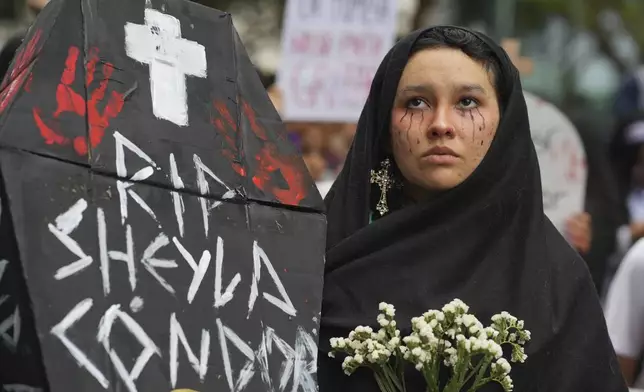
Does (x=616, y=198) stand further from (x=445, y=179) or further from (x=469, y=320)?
(x=469, y=320)

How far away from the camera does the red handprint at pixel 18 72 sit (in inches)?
85.5

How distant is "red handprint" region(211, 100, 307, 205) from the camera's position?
2512mm

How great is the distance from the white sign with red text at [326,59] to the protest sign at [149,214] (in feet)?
11.0

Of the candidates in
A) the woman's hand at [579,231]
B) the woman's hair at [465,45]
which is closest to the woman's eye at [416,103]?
the woman's hair at [465,45]

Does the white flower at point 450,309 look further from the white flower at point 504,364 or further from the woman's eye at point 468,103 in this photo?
the woman's eye at point 468,103

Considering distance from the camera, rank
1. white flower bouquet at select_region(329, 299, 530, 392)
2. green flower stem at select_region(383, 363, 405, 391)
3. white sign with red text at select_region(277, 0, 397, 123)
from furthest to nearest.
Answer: white sign with red text at select_region(277, 0, 397, 123), green flower stem at select_region(383, 363, 405, 391), white flower bouquet at select_region(329, 299, 530, 392)

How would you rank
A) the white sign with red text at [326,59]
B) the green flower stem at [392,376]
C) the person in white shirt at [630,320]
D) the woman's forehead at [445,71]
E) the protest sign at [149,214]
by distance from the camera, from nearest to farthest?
the protest sign at [149,214] → the green flower stem at [392,376] → the woman's forehead at [445,71] → the person in white shirt at [630,320] → the white sign with red text at [326,59]

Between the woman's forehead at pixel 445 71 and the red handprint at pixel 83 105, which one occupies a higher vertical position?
the woman's forehead at pixel 445 71

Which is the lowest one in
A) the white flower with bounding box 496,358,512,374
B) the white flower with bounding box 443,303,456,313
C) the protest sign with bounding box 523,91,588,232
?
the white flower with bounding box 496,358,512,374

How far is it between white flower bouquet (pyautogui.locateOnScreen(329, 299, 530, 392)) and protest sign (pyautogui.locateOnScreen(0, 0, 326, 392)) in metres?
0.11

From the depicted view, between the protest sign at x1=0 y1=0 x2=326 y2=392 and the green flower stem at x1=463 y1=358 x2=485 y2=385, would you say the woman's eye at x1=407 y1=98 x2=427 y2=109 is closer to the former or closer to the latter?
the protest sign at x1=0 y1=0 x2=326 y2=392

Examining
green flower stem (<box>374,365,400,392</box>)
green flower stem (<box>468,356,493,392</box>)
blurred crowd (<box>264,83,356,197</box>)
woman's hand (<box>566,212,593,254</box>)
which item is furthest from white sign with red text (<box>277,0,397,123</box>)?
green flower stem (<box>468,356,493,392</box>)

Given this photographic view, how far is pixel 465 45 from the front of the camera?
281cm

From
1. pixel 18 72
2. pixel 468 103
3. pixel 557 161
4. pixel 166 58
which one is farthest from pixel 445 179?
pixel 557 161
